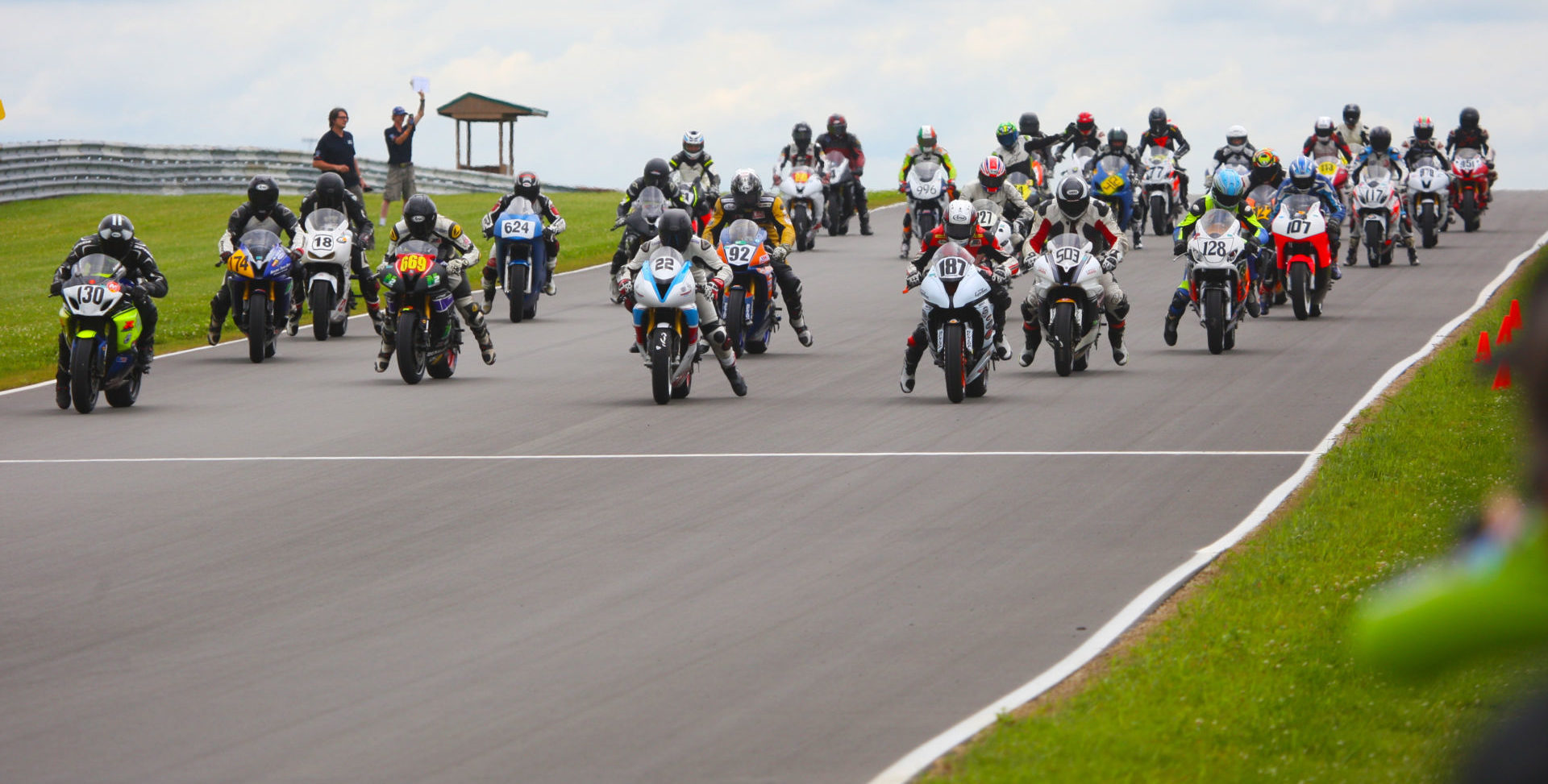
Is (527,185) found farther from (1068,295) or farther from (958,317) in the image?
(958,317)

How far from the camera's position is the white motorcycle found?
52.5ft

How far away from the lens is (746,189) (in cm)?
1992

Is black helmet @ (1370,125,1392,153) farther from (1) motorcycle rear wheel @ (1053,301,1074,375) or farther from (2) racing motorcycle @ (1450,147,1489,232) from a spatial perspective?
(1) motorcycle rear wheel @ (1053,301,1074,375)

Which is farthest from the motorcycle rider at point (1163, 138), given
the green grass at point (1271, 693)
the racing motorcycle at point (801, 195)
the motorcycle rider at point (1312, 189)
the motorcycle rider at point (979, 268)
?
the green grass at point (1271, 693)

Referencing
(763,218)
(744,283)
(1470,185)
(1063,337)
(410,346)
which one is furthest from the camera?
(1470,185)

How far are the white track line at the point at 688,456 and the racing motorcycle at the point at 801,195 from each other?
20.0m

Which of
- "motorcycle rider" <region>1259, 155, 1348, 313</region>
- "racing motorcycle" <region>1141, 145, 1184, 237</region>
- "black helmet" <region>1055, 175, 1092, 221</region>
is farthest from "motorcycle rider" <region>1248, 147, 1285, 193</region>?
"racing motorcycle" <region>1141, 145, 1184, 237</region>

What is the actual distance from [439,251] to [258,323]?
3.03 meters

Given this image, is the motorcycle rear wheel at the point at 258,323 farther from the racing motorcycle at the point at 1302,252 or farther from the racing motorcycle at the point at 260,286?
the racing motorcycle at the point at 1302,252

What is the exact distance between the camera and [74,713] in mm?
6977

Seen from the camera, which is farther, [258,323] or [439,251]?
[258,323]

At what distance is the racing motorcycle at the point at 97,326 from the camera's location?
16.3 m

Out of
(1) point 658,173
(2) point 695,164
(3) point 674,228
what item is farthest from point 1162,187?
(3) point 674,228

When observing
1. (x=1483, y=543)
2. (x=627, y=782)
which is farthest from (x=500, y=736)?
(x=1483, y=543)
